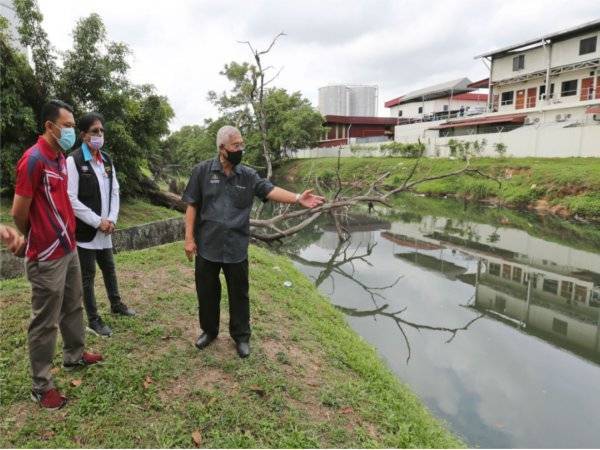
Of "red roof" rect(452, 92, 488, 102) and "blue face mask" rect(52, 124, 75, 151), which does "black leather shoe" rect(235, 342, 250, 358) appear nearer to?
"blue face mask" rect(52, 124, 75, 151)

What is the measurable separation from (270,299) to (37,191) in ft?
11.3

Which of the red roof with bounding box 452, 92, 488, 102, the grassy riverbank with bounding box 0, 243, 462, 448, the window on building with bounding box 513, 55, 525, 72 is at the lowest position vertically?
the grassy riverbank with bounding box 0, 243, 462, 448

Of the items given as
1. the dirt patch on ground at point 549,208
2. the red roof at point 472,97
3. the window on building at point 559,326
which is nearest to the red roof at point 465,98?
the red roof at point 472,97

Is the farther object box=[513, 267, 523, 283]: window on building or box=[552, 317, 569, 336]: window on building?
box=[513, 267, 523, 283]: window on building

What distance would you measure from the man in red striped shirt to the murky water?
147 inches

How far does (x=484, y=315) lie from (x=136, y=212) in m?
9.65

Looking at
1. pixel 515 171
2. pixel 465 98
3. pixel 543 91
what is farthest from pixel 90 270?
pixel 465 98

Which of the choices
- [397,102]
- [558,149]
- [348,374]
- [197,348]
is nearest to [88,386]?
[197,348]

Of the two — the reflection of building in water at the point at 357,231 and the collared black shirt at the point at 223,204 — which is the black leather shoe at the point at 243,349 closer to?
the collared black shirt at the point at 223,204

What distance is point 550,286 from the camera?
917 centimetres

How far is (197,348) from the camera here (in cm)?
382

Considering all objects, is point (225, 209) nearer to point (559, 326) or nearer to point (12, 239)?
point (12, 239)

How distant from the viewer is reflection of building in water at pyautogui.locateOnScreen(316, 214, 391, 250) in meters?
13.1

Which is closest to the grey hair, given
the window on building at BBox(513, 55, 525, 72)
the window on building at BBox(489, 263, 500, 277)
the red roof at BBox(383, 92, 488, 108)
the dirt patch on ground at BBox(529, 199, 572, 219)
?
the window on building at BBox(489, 263, 500, 277)
